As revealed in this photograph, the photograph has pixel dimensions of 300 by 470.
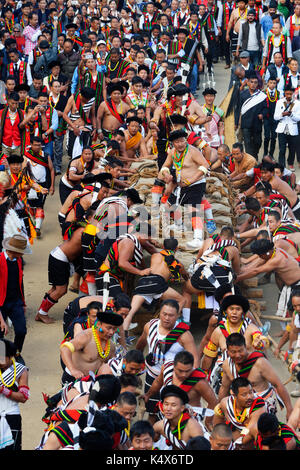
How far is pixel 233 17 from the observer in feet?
53.6

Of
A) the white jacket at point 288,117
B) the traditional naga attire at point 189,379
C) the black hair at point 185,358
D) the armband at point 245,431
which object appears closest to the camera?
the armband at point 245,431

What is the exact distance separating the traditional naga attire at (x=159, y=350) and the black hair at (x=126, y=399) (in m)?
1.11

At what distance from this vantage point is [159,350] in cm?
726

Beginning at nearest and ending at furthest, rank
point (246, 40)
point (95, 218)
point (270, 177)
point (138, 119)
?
1. point (95, 218)
2. point (270, 177)
3. point (138, 119)
4. point (246, 40)

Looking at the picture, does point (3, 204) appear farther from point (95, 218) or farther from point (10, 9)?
point (10, 9)

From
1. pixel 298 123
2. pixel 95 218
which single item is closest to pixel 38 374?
pixel 95 218

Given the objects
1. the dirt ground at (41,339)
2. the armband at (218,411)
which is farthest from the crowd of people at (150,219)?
the dirt ground at (41,339)

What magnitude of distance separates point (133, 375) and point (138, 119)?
551 centimetres

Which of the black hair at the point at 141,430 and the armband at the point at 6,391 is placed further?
the armband at the point at 6,391

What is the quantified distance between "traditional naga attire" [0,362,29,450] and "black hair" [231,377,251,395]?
1392mm

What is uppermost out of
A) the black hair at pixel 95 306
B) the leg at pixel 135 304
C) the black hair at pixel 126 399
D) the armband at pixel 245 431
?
the black hair at pixel 126 399

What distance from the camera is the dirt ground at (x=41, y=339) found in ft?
25.7

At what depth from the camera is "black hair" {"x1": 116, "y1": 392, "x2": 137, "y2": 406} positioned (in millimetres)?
6004

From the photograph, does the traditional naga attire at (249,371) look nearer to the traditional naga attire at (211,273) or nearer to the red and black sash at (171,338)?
the red and black sash at (171,338)
